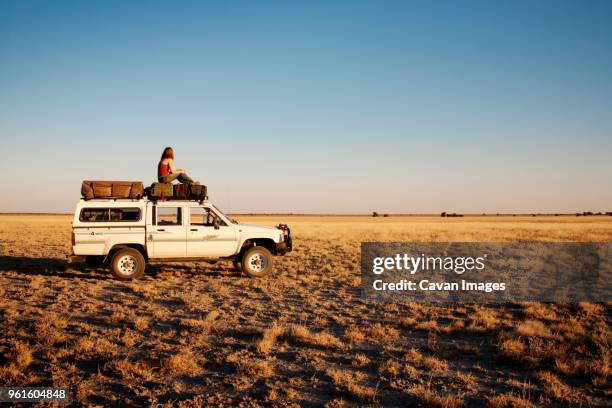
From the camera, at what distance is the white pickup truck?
11906 mm

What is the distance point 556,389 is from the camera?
5.00 m

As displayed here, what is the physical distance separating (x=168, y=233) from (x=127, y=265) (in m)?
1.45

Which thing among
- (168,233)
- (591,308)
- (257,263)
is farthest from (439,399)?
(168,233)

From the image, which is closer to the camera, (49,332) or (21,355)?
(21,355)

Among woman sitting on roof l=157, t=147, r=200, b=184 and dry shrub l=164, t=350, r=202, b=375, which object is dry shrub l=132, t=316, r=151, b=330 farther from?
woman sitting on roof l=157, t=147, r=200, b=184

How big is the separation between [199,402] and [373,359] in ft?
8.41

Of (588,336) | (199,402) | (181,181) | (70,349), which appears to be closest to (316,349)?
(199,402)

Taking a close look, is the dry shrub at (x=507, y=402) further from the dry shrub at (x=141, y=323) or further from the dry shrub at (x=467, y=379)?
the dry shrub at (x=141, y=323)

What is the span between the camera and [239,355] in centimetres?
624

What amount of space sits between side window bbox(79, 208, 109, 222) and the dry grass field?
5.95 ft

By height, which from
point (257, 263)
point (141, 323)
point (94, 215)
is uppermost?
point (94, 215)

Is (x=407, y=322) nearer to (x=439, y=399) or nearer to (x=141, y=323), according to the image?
(x=439, y=399)

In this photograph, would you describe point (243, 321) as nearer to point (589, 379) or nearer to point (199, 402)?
point (199, 402)

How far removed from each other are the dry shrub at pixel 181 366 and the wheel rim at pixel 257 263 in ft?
23.5
